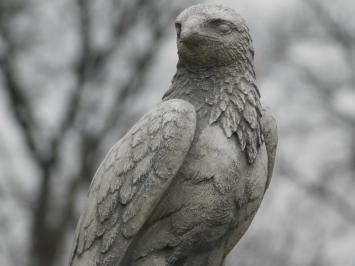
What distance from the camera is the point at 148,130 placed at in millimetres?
3965

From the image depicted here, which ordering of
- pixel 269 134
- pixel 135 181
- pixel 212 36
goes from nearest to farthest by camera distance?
1. pixel 135 181
2. pixel 212 36
3. pixel 269 134

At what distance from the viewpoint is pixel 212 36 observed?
13.2ft

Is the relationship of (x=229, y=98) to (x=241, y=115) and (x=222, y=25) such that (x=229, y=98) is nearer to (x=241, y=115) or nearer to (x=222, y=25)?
(x=241, y=115)

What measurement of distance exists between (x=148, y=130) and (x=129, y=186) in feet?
0.83

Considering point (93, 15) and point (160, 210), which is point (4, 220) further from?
point (160, 210)

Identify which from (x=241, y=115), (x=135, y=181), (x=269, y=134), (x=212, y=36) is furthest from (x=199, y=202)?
(x=212, y=36)

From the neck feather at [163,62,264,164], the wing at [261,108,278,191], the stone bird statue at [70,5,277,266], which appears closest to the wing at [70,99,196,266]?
the stone bird statue at [70,5,277,266]

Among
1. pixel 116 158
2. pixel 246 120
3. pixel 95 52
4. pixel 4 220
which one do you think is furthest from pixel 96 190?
pixel 4 220

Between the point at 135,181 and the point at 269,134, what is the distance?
0.76 meters

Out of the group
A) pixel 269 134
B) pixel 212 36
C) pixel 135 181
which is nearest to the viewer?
pixel 135 181

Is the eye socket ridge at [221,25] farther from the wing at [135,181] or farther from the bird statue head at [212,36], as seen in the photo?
the wing at [135,181]

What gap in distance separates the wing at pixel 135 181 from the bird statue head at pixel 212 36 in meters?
0.24

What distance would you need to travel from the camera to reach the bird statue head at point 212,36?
Answer: 4016 mm

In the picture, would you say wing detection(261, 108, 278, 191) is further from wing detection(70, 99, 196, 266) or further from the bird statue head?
wing detection(70, 99, 196, 266)
